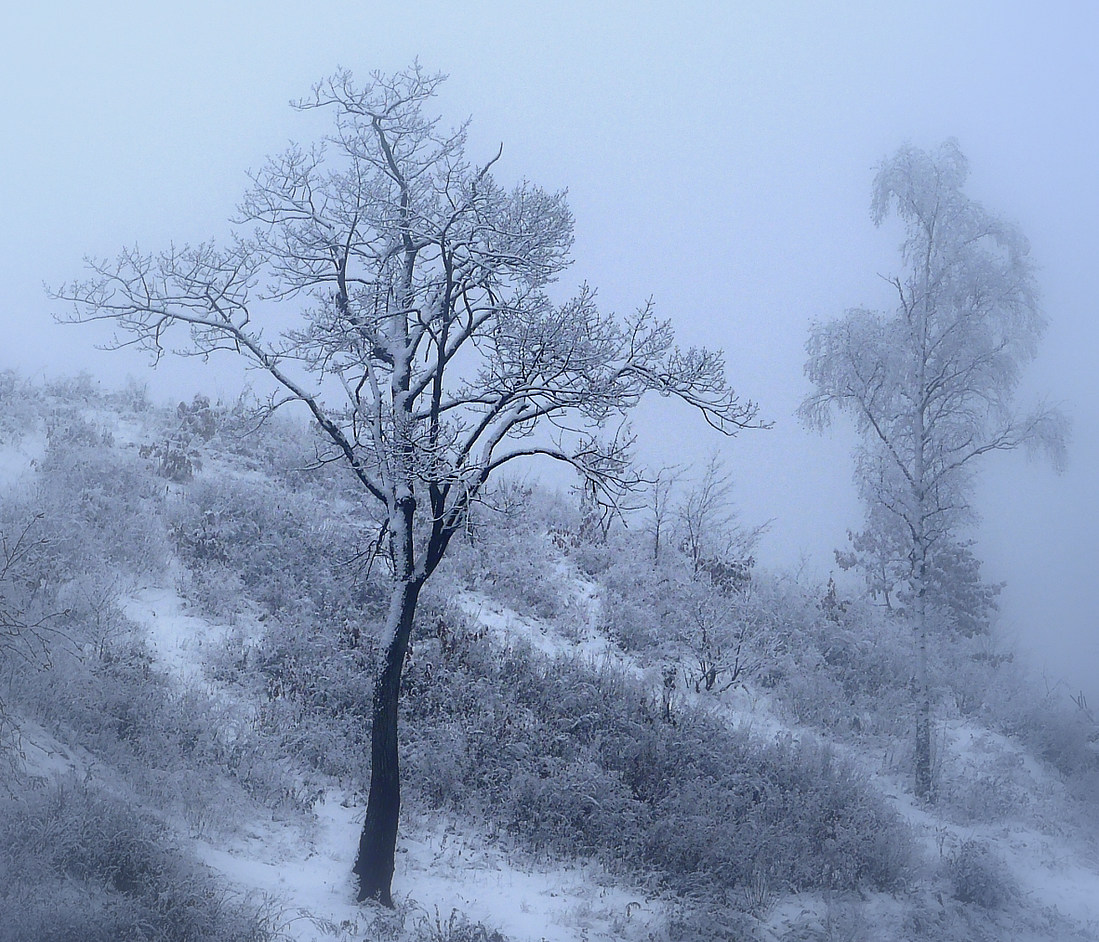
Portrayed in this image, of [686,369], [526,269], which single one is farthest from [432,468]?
[686,369]

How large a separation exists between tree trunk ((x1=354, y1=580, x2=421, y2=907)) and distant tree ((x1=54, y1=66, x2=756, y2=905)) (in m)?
0.01

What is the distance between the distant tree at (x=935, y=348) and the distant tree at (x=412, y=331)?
6738 mm

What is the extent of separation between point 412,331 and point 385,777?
15.2 feet

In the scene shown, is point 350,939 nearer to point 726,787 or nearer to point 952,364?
point 726,787

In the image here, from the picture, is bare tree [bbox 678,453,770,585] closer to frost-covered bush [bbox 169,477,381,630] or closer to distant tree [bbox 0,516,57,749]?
frost-covered bush [bbox 169,477,381,630]

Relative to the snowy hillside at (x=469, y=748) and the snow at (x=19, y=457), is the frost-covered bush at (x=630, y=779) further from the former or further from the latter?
the snow at (x=19, y=457)

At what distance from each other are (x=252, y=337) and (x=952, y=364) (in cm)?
1182

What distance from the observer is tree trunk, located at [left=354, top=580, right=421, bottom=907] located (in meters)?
7.59

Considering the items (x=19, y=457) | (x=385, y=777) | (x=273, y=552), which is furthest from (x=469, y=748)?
(x=19, y=457)

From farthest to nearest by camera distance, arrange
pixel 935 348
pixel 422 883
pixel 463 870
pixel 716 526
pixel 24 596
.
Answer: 1. pixel 716 526
2. pixel 935 348
3. pixel 24 596
4. pixel 463 870
5. pixel 422 883

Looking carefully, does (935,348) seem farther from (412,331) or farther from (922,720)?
(412,331)

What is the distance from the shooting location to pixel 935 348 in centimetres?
1409

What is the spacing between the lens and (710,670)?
13984 millimetres

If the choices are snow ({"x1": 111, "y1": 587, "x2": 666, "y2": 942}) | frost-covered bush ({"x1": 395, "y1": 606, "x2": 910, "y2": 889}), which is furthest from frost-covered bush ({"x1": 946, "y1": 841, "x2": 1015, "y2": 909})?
snow ({"x1": 111, "y1": 587, "x2": 666, "y2": 942})
